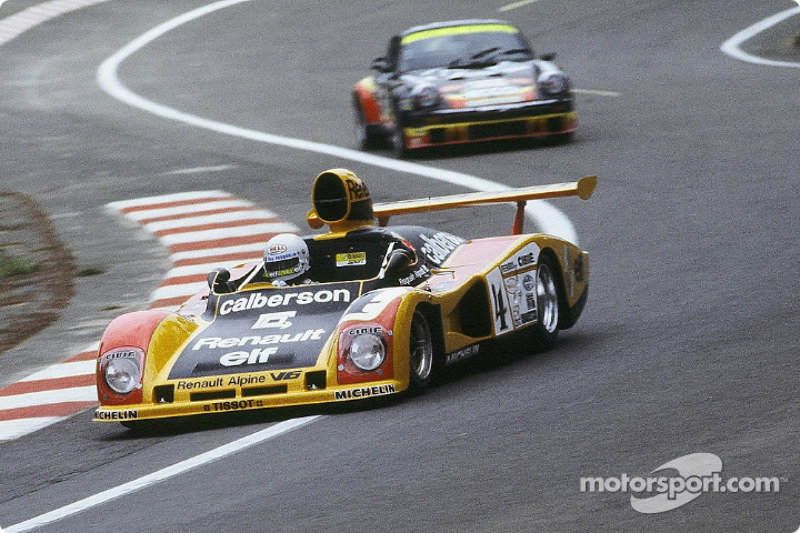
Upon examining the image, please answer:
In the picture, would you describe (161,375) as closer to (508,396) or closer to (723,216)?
(508,396)

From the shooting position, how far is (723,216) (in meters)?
13.3

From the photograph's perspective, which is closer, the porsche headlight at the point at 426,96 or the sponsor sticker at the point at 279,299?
the sponsor sticker at the point at 279,299

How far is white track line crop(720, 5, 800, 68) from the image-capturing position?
24.4 m

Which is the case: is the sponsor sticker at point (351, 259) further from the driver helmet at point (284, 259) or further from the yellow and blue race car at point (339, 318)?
the driver helmet at point (284, 259)

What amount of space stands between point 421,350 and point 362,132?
37.4 ft

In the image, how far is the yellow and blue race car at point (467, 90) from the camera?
57.2ft

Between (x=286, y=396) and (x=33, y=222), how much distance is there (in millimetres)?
8759

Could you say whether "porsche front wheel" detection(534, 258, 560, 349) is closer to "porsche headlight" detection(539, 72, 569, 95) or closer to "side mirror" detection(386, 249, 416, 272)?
"side mirror" detection(386, 249, 416, 272)

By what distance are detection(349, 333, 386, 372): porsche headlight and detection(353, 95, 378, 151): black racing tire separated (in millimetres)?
11588

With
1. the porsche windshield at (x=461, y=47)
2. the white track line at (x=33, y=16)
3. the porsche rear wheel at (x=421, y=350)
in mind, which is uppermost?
the porsche rear wheel at (x=421, y=350)

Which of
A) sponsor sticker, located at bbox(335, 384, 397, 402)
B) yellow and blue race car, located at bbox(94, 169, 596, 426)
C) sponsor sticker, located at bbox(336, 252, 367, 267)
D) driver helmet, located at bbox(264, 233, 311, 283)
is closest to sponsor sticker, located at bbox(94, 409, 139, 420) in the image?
yellow and blue race car, located at bbox(94, 169, 596, 426)

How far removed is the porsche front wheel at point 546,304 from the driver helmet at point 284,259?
4.94 ft

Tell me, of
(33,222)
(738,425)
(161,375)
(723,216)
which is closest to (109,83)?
(33,222)

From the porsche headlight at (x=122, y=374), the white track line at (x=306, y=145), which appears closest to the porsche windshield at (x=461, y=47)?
the white track line at (x=306, y=145)
